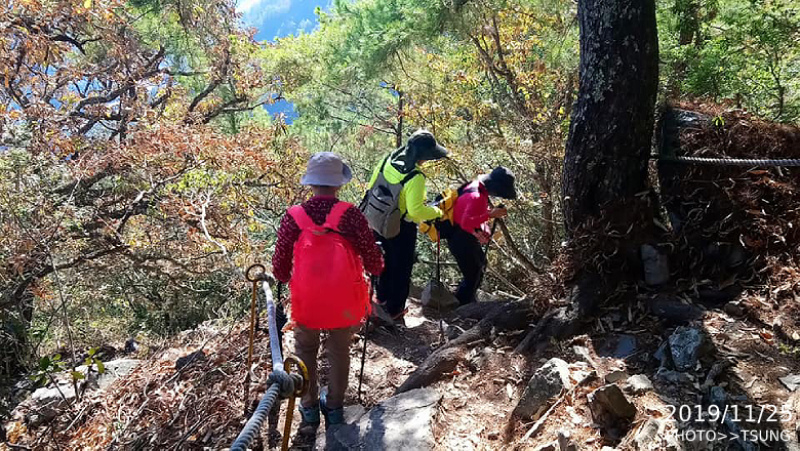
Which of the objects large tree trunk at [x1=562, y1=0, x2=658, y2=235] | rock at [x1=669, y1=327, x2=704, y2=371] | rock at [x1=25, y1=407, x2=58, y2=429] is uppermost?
large tree trunk at [x1=562, y1=0, x2=658, y2=235]

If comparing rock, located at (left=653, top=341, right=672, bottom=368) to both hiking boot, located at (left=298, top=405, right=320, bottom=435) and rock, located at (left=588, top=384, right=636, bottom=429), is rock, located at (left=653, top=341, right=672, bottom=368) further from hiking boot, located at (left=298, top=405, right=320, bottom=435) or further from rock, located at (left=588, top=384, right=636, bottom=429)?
hiking boot, located at (left=298, top=405, right=320, bottom=435)

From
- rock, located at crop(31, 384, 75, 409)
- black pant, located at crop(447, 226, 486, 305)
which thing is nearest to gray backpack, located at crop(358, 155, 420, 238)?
black pant, located at crop(447, 226, 486, 305)

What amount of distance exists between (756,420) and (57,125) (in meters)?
9.36

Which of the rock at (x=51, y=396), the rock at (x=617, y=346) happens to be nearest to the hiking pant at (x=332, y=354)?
the rock at (x=617, y=346)

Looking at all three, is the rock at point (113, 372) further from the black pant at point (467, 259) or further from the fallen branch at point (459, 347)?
the black pant at point (467, 259)

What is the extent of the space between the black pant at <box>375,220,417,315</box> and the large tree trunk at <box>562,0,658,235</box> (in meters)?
1.70

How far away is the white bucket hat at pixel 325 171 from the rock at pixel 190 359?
2088mm

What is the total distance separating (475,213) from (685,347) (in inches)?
97.2

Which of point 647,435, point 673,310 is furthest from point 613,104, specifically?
point 647,435

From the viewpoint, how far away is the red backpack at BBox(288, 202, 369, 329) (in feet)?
9.70

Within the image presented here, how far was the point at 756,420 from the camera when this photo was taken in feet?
6.88

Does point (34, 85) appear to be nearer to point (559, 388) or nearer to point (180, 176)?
point (180, 176)

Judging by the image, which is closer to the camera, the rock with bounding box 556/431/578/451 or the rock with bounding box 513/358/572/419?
the rock with bounding box 556/431/578/451

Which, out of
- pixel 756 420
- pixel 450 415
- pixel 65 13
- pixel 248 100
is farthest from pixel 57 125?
pixel 756 420
